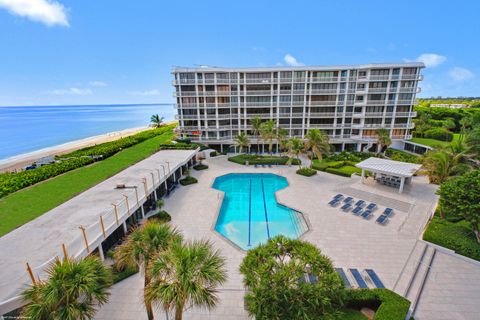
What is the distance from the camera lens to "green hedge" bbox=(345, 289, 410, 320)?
1077 centimetres

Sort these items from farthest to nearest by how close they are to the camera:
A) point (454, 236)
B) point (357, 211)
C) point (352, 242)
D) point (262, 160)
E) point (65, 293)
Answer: point (262, 160), point (357, 211), point (352, 242), point (454, 236), point (65, 293)

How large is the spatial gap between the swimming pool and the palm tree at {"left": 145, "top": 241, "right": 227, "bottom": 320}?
408 inches

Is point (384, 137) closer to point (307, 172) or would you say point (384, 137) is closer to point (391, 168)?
point (391, 168)

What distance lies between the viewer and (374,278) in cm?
1339

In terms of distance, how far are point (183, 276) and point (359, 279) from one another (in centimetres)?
1121

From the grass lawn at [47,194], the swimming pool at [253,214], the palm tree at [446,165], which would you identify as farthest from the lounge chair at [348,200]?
the grass lawn at [47,194]

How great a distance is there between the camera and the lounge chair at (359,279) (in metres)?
12.9

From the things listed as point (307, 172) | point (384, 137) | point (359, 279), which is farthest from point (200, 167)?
point (384, 137)

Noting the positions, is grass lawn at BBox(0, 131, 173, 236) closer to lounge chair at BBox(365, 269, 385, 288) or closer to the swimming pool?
the swimming pool

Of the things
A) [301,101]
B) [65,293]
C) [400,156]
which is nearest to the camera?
[65,293]

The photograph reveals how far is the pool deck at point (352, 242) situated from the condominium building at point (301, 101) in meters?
17.7

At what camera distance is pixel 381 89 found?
4306 centimetres

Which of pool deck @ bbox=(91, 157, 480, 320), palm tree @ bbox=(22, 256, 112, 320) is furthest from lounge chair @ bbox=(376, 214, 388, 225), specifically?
palm tree @ bbox=(22, 256, 112, 320)

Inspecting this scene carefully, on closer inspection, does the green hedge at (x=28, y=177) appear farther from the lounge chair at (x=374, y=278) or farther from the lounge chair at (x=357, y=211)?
the lounge chair at (x=357, y=211)
